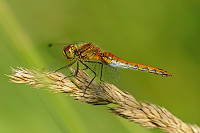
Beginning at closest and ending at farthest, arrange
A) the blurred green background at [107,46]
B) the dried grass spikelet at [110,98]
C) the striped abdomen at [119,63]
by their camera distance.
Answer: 1. the dried grass spikelet at [110,98]
2. the blurred green background at [107,46]
3. the striped abdomen at [119,63]

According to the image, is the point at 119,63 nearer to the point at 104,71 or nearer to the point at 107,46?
the point at 104,71

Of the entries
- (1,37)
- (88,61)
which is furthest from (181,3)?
(1,37)

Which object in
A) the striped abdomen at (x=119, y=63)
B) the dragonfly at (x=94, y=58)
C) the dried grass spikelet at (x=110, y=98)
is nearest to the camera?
the dried grass spikelet at (x=110, y=98)

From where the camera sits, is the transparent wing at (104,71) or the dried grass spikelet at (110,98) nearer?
the dried grass spikelet at (110,98)

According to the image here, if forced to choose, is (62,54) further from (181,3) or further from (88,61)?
(181,3)

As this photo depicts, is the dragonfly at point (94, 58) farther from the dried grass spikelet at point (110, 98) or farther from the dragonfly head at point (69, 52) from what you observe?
the dried grass spikelet at point (110, 98)

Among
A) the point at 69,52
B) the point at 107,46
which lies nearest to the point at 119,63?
the point at 69,52

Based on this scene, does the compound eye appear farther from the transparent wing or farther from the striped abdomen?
the striped abdomen

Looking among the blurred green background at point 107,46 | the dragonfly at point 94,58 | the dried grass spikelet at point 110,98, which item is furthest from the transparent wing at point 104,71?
the dried grass spikelet at point 110,98
